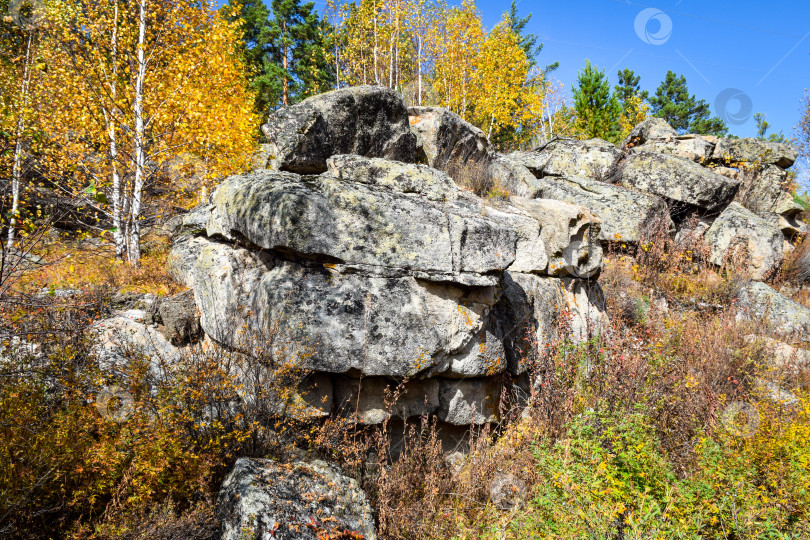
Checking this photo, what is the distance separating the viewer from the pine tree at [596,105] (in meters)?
18.6

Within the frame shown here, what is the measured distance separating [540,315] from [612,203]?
5.89m

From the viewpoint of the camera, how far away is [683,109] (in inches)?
1059

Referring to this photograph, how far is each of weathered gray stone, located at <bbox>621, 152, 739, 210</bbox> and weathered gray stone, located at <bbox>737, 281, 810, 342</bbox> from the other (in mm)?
3099

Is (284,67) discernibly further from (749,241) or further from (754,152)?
(749,241)

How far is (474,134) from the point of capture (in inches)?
475

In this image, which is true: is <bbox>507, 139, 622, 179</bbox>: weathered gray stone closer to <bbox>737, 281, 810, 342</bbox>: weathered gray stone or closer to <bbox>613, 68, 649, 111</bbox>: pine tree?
<bbox>737, 281, 810, 342</bbox>: weathered gray stone

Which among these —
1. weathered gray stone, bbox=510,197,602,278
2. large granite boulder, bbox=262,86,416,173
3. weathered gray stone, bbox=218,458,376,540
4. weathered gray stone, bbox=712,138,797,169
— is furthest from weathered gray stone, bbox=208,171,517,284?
weathered gray stone, bbox=712,138,797,169

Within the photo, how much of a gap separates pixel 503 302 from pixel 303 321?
305 centimetres

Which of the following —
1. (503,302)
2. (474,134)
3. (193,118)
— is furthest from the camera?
(474,134)

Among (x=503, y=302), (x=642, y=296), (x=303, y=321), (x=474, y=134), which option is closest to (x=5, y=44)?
(x=474, y=134)

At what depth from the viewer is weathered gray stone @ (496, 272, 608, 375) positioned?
5922 mm

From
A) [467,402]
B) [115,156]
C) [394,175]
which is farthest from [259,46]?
[467,402]

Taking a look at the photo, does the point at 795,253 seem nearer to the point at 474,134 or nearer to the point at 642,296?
the point at 642,296

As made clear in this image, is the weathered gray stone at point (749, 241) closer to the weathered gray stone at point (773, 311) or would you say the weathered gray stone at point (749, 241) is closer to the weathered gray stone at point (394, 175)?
the weathered gray stone at point (773, 311)
